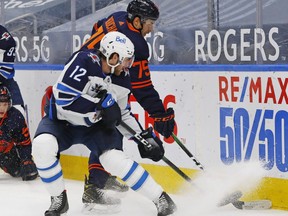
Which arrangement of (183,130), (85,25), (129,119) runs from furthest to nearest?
(85,25)
(183,130)
(129,119)

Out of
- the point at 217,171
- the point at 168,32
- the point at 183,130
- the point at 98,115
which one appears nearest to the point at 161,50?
the point at 168,32

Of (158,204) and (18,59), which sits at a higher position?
(18,59)

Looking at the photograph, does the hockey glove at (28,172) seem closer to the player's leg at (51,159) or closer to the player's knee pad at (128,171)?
the player's leg at (51,159)

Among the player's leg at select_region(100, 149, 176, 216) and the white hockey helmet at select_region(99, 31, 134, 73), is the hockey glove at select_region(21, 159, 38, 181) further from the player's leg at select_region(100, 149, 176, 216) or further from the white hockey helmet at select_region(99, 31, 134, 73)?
the white hockey helmet at select_region(99, 31, 134, 73)

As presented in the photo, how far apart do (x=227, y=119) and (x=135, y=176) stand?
3.13 feet

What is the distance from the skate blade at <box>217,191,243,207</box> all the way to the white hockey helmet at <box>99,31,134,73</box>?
1.03 m

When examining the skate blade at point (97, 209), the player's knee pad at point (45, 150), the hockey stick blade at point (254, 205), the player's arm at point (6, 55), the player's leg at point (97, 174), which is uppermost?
the player's arm at point (6, 55)

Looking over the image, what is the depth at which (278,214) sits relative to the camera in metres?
5.45

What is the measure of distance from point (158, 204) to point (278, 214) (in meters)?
0.69

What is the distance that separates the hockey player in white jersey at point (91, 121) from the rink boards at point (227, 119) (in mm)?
661

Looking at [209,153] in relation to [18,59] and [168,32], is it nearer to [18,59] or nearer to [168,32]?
[168,32]

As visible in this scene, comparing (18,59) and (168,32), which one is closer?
(168,32)

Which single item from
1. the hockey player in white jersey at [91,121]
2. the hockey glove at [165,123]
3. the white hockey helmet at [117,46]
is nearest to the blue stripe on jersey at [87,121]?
the hockey player in white jersey at [91,121]

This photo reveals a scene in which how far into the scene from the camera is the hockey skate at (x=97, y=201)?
18.9ft
